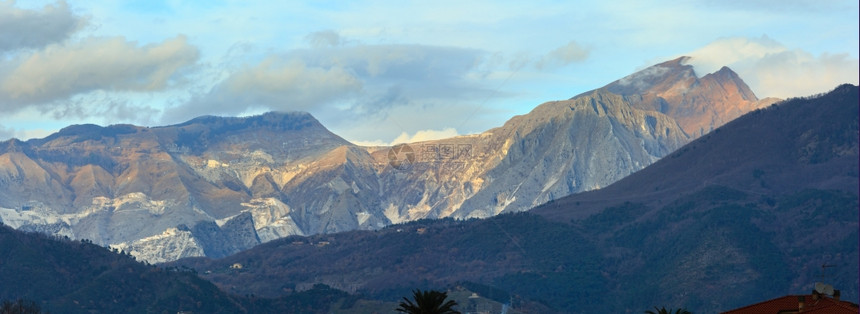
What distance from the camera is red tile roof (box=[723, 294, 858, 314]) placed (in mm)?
96875

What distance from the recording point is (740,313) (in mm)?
101375

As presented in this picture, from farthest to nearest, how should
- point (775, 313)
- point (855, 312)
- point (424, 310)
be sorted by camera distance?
point (424, 310), point (775, 313), point (855, 312)

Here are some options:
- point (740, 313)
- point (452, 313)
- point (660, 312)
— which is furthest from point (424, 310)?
point (740, 313)

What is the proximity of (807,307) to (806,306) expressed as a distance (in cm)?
44

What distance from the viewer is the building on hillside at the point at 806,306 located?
3816 inches

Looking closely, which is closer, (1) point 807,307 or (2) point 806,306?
(1) point 807,307

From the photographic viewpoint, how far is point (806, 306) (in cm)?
10038

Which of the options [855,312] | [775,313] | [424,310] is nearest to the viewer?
[855,312]

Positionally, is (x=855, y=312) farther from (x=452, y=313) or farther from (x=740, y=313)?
(x=452, y=313)

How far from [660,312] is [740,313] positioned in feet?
86.9

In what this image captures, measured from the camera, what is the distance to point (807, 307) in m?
99.9

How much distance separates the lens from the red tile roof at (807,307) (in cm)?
9688

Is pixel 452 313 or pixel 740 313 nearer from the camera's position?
pixel 740 313

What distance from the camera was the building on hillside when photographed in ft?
318
